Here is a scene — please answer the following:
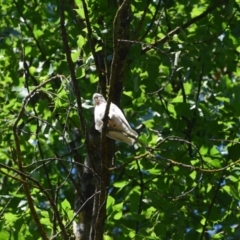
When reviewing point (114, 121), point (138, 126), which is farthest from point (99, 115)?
point (138, 126)

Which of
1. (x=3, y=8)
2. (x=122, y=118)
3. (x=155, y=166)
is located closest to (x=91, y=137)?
(x=122, y=118)

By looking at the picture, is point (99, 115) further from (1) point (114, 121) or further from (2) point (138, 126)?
(2) point (138, 126)

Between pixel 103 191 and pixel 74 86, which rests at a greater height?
pixel 74 86

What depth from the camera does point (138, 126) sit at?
6.26m

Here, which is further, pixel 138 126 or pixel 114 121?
pixel 138 126

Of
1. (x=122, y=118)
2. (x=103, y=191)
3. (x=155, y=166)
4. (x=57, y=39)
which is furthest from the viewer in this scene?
(x=57, y=39)

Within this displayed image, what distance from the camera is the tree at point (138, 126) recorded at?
4207 millimetres

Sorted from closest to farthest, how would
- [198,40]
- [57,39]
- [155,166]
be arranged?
[155,166]
[198,40]
[57,39]

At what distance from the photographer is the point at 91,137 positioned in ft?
14.6

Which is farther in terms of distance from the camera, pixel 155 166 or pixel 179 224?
pixel 155 166

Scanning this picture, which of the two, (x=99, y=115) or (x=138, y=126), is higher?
(x=99, y=115)

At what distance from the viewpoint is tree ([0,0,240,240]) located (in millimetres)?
Result: 4207

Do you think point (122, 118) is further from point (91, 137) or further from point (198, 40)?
point (198, 40)

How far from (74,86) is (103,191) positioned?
58 cm
